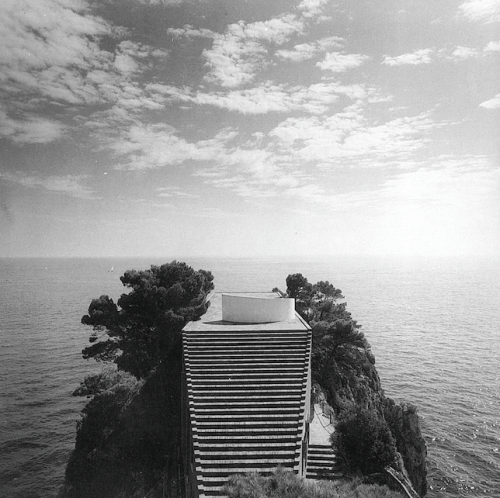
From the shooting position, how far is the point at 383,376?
43750 millimetres

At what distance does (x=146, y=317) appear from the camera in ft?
86.4

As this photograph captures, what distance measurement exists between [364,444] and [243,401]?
5.39 meters

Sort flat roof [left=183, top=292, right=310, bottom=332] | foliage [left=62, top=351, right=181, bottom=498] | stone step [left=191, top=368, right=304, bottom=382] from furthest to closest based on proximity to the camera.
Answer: flat roof [left=183, top=292, right=310, bottom=332]
foliage [left=62, top=351, right=181, bottom=498]
stone step [left=191, top=368, right=304, bottom=382]

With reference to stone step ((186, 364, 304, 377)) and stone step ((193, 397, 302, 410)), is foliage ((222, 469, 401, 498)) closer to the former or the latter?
stone step ((193, 397, 302, 410))

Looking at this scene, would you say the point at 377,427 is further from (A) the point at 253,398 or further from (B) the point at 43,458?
(B) the point at 43,458

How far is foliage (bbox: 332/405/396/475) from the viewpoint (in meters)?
16.4

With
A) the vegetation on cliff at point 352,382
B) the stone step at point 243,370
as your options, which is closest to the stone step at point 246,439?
the stone step at point 243,370

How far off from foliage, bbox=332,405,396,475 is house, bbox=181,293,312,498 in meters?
1.68

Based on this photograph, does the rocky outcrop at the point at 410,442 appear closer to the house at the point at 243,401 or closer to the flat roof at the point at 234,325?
the flat roof at the point at 234,325

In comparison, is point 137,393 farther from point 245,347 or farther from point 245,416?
point 245,416

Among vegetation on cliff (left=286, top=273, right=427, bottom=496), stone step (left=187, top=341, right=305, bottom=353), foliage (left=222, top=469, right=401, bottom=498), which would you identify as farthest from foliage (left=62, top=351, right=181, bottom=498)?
foliage (left=222, top=469, right=401, bottom=498)

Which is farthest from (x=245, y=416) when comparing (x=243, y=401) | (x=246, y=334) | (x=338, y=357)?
(x=338, y=357)

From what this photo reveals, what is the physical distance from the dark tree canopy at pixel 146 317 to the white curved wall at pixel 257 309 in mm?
3118

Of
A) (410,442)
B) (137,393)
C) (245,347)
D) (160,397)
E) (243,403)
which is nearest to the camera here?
(243,403)
